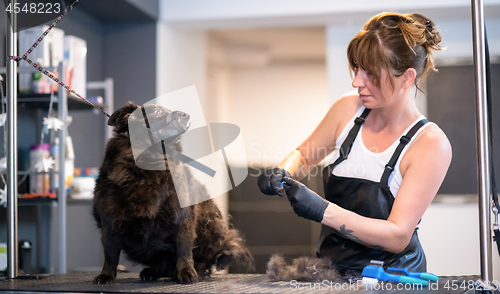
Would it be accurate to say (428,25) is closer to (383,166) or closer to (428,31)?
(428,31)

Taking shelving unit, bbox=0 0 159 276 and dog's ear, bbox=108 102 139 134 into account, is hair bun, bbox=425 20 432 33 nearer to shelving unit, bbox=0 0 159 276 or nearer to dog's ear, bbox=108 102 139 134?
dog's ear, bbox=108 102 139 134

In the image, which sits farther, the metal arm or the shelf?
the shelf

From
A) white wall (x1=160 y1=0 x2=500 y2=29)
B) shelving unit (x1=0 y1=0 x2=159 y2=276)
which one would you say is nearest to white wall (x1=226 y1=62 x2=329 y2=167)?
white wall (x1=160 y1=0 x2=500 y2=29)

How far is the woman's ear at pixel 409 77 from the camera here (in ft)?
3.78

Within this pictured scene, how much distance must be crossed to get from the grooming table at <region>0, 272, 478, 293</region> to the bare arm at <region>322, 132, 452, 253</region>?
13cm

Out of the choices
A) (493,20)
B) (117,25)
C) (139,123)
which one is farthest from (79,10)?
(493,20)

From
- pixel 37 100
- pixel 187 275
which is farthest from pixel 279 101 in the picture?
pixel 187 275

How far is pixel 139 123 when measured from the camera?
1.04 metres

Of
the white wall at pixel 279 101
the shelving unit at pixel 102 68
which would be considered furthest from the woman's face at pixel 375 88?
the white wall at pixel 279 101

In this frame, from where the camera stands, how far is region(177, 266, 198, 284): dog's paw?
97 cm

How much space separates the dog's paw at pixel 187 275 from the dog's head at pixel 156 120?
31 centimetres

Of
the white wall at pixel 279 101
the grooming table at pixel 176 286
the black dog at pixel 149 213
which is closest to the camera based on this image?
the grooming table at pixel 176 286

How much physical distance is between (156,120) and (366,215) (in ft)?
2.02

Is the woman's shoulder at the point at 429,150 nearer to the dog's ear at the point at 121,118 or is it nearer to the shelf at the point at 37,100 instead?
the dog's ear at the point at 121,118
